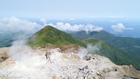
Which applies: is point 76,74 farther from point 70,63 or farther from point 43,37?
point 43,37

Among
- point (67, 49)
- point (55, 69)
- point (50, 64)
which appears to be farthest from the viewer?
point (67, 49)

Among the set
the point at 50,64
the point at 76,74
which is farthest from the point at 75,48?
the point at 76,74

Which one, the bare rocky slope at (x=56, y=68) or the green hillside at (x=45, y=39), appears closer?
the bare rocky slope at (x=56, y=68)

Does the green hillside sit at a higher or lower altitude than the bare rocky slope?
higher

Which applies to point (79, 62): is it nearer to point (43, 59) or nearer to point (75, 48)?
point (43, 59)

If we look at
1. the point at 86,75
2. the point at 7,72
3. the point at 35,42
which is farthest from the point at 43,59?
the point at 35,42

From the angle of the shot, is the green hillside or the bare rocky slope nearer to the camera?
the bare rocky slope

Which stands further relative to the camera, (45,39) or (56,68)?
(45,39)

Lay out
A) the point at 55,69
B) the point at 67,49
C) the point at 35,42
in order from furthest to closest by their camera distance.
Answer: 1. the point at 35,42
2. the point at 67,49
3. the point at 55,69

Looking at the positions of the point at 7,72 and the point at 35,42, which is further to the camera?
the point at 35,42

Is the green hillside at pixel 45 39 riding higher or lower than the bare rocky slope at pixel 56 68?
higher

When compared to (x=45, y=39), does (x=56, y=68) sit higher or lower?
lower
